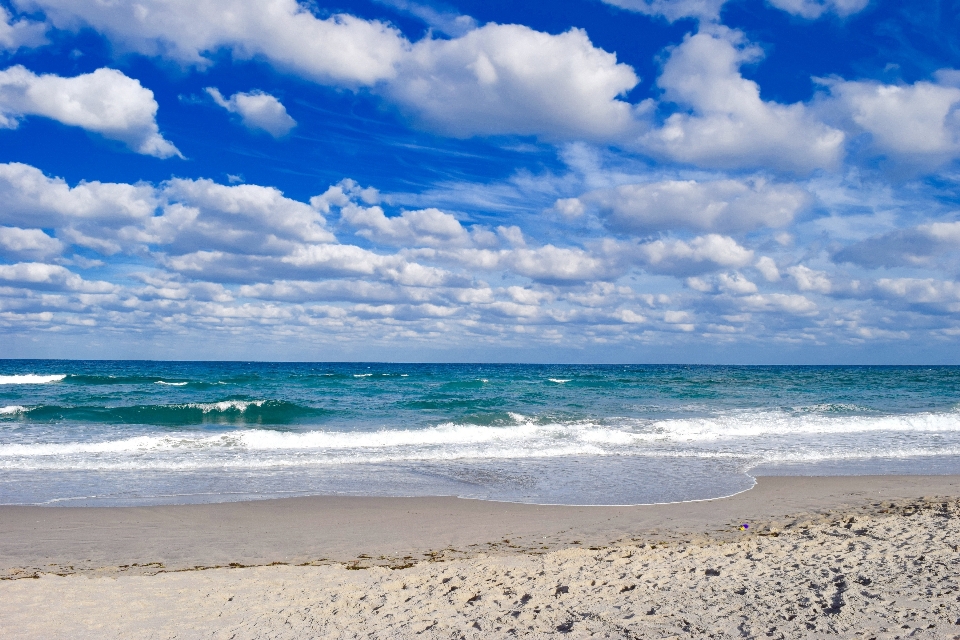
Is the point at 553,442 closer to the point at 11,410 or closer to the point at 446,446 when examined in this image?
the point at 446,446

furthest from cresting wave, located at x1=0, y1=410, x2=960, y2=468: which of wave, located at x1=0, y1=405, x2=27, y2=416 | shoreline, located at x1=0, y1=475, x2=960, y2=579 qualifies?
wave, located at x1=0, y1=405, x2=27, y2=416

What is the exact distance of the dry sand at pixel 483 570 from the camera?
531 cm

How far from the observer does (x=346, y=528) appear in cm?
897

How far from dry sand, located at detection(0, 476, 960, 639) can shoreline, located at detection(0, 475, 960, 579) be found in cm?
4

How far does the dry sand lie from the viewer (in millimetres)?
5312

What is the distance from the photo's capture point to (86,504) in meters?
10.3

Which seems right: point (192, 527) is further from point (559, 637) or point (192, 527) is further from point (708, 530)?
point (708, 530)

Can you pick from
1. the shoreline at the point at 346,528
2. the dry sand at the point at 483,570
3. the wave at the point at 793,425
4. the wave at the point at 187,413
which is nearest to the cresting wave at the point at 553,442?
the wave at the point at 793,425

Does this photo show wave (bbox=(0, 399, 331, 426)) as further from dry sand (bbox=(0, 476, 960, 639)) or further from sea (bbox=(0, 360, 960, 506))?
dry sand (bbox=(0, 476, 960, 639))

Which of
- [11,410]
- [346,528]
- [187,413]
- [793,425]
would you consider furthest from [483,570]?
[11,410]

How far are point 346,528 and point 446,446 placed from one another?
8571 millimetres

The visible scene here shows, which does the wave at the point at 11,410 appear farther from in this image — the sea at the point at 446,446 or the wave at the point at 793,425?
the wave at the point at 793,425

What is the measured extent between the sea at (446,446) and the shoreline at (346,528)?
766 mm

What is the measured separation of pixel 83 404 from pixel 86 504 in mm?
18566
